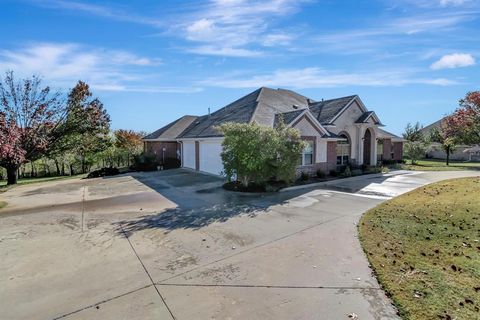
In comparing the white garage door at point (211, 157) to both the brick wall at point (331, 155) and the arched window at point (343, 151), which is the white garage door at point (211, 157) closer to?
the brick wall at point (331, 155)

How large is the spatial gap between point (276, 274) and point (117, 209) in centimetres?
Answer: 822

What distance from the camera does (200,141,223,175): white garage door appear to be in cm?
2062

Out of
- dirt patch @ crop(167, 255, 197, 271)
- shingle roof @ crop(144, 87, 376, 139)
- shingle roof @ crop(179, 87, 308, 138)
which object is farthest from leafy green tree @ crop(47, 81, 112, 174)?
dirt patch @ crop(167, 255, 197, 271)

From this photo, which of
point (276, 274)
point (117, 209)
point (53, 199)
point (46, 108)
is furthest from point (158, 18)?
point (46, 108)

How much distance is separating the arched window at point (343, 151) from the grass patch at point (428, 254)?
12.3m

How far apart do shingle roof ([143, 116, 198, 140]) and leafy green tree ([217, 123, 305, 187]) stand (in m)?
15.7

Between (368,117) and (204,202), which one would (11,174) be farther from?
(368,117)

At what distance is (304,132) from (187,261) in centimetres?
1475

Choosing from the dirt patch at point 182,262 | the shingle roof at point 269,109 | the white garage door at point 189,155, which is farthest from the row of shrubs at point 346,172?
the dirt patch at point 182,262

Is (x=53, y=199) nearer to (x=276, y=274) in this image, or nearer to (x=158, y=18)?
(x=158, y=18)

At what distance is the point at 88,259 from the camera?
6645 millimetres

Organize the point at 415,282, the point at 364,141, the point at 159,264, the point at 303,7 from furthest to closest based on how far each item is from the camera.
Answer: the point at 364,141 < the point at 303,7 < the point at 159,264 < the point at 415,282

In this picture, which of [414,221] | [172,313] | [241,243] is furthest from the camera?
[414,221]

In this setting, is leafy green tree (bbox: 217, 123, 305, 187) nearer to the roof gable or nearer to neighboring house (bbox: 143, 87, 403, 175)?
neighboring house (bbox: 143, 87, 403, 175)
